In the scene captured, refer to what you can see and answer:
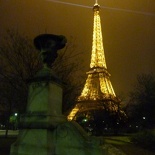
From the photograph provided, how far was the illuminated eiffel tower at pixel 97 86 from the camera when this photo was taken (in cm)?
5028

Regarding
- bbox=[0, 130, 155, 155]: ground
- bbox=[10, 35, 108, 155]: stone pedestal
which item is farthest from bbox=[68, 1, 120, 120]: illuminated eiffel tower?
bbox=[10, 35, 108, 155]: stone pedestal

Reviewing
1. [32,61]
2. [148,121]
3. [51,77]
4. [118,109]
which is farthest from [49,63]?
[118,109]

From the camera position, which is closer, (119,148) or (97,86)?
(119,148)

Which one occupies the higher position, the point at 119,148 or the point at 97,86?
the point at 97,86

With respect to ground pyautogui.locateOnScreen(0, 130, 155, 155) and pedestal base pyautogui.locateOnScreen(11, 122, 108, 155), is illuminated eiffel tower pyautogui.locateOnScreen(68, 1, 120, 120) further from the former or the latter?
pedestal base pyautogui.locateOnScreen(11, 122, 108, 155)

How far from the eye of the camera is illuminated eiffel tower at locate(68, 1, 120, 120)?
1980 inches

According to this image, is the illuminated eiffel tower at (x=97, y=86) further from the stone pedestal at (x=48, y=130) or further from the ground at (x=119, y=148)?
the stone pedestal at (x=48, y=130)

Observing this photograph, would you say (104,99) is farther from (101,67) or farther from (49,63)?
(49,63)

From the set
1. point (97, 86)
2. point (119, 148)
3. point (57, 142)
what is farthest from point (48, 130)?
point (97, 86)

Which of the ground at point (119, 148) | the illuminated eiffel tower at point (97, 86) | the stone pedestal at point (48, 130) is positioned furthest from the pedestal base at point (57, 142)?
the illuminated eiffel tower at point (97, 86)

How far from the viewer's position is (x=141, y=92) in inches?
1756

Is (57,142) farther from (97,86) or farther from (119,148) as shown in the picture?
(97,86)

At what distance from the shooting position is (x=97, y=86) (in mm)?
59125

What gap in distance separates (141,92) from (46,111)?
37.4 meters
